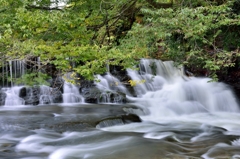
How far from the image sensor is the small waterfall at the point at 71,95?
11.0 meters

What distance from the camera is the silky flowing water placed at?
4863 mm

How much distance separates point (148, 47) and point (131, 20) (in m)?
2.50

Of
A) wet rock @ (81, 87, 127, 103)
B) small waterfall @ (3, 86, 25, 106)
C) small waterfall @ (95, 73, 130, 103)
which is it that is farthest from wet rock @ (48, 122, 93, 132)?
small waterfall @ (3, 86, 25, 106)

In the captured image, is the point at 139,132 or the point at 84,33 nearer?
the point at 84,33

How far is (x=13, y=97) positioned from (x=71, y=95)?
2.51m

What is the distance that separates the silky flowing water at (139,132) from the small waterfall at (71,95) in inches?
11.5

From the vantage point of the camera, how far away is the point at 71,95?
11188 millimetres

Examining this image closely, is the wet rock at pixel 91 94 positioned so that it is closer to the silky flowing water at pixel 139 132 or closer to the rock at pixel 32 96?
the silky flowing water at pixel 139 132

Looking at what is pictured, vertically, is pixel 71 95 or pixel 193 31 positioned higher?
pixel 193 31

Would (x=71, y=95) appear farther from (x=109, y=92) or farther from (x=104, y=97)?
(x=109, y=92)

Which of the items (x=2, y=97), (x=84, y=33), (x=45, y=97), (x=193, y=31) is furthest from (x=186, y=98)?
(x=2, y=97)

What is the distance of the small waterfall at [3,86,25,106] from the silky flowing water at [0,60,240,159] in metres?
0.16

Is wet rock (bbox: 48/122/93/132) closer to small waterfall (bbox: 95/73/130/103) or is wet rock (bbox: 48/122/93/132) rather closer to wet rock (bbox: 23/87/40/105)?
small waterfall (bbox: 95/73/130/103)

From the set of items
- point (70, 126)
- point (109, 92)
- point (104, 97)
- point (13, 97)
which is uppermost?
point (109, 92)
